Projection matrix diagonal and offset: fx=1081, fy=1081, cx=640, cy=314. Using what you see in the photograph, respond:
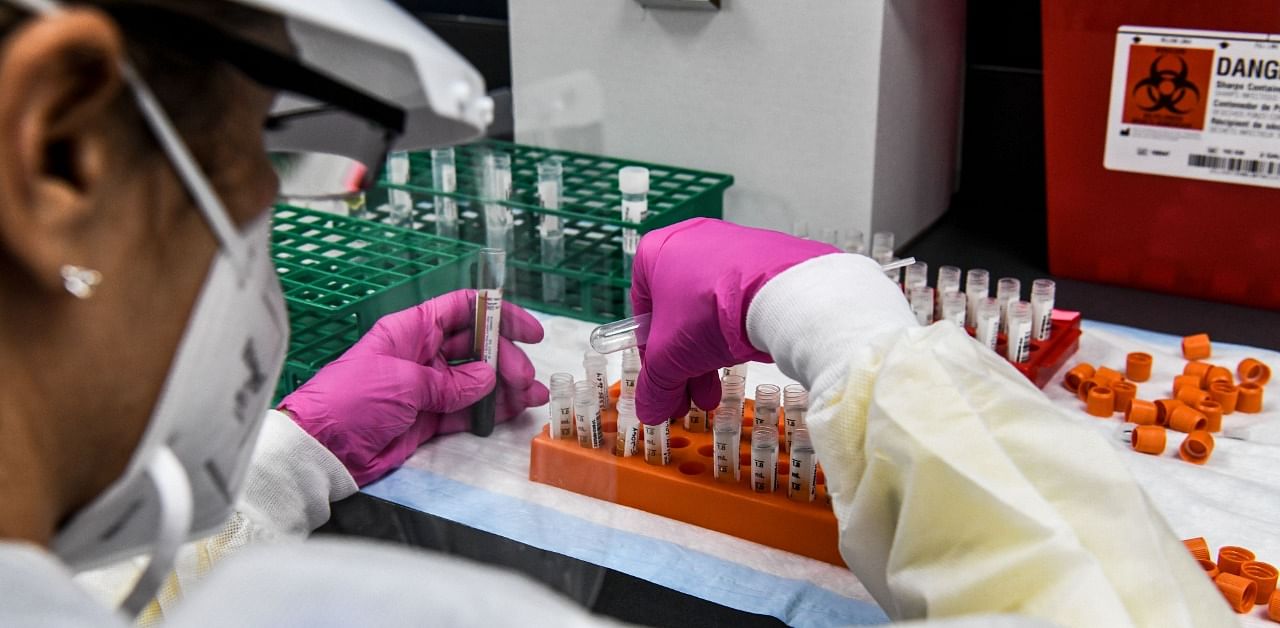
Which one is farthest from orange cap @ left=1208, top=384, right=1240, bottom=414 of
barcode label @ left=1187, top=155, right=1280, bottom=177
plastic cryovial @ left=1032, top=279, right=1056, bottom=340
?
barcode label @ left=1187, top=155, right=1280, bottom=177

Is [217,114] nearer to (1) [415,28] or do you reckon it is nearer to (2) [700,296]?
(1) [415,28]

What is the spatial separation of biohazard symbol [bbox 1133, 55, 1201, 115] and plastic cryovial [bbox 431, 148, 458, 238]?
1.05 m

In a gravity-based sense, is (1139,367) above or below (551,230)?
below

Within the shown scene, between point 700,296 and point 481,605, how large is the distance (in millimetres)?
610

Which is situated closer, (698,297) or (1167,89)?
(698,297)

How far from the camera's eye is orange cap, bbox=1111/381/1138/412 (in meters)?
1.36

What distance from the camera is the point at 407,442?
1.22m

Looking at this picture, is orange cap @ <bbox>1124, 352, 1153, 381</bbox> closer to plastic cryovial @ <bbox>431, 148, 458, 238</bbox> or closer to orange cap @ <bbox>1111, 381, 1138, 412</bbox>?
orange cap @ <bbox>1111, 381, 1138, 412</bbox>

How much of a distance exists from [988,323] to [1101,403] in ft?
0.56

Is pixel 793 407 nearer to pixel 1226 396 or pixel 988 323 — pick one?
pixel 988 323

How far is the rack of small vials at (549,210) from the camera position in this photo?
1.50m

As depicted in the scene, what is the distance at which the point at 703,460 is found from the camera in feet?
3.81

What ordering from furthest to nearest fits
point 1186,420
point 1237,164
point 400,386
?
point 1237,164 → point 1186,420 → point 400,386

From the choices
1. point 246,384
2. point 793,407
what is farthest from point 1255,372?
point 246,384
